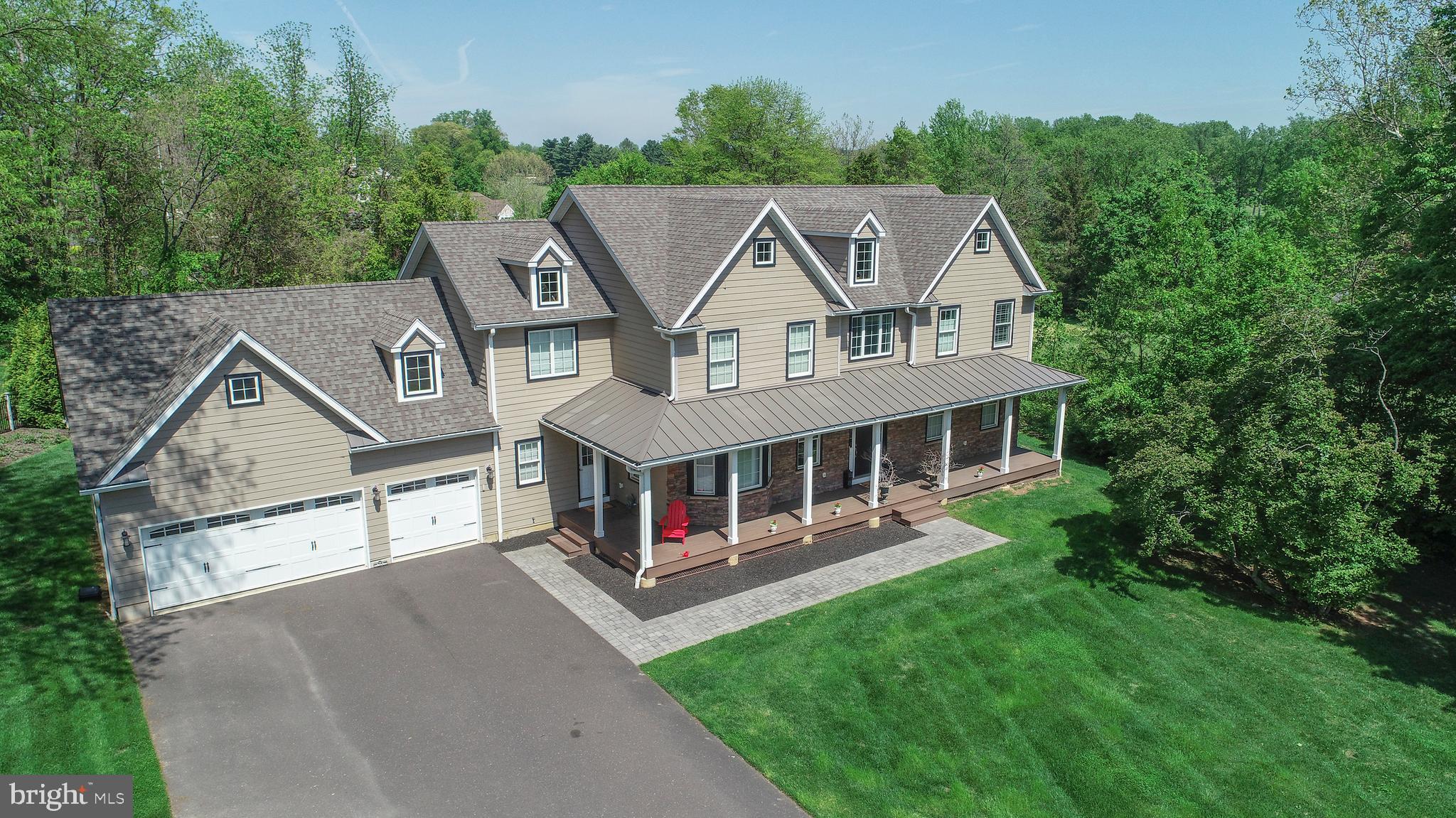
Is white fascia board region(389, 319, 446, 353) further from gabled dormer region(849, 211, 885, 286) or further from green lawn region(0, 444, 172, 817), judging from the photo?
gabled dormer region(849, 211, 885, 286)

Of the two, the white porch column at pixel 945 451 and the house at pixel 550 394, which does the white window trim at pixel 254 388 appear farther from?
the white porch column at pixel 945 451

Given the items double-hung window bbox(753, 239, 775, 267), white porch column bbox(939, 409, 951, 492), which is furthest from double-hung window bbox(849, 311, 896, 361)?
double-hung window bbox(753, 239, 775, 267)

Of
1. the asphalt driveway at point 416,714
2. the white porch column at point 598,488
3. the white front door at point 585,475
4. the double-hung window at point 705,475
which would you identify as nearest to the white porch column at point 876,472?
the double-hung window at point 705,475

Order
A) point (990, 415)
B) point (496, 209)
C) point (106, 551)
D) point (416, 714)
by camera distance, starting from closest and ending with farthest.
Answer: point (416, 714) < point (106, 551) < point (990, 415) < point (496, 209)

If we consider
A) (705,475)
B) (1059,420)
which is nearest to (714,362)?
(705,475)

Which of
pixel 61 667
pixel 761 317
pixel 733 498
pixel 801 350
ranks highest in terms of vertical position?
pixel 761 317

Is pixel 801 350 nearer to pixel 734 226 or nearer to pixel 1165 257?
pixel 734 226
